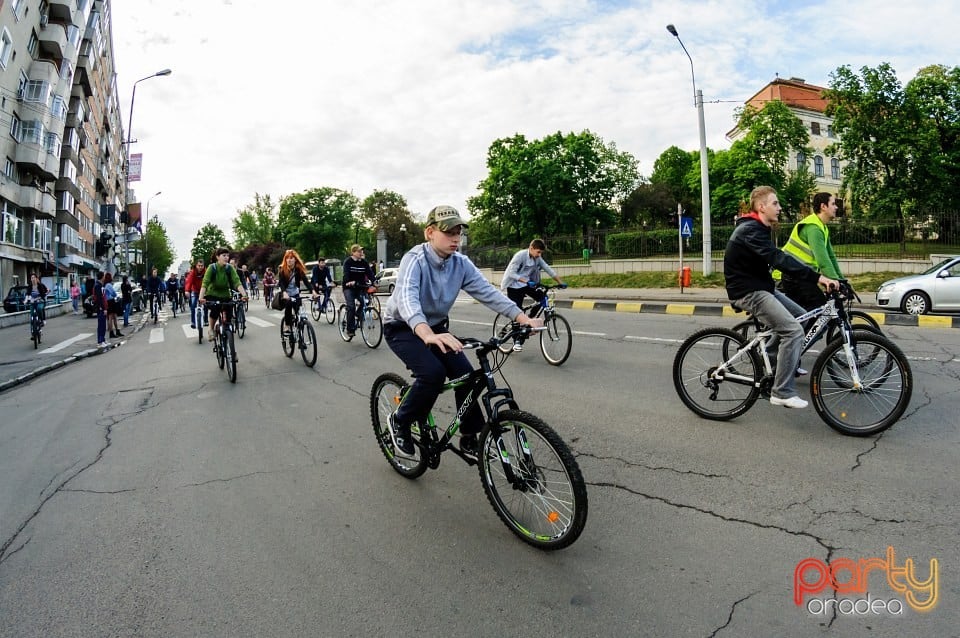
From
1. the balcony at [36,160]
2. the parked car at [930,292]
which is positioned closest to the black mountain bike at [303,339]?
the parked car at [930,292]

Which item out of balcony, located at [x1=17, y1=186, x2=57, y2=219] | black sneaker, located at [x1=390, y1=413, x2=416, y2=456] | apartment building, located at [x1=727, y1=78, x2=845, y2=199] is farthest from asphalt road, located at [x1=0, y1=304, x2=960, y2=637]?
apartment building, located at [x1=727, y1=78, x2=845, y2=199]

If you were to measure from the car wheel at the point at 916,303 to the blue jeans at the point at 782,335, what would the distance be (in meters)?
10.9

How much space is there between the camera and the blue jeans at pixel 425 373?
346cm

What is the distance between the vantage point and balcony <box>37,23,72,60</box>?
37022 millimetres

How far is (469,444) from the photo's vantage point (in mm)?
3475

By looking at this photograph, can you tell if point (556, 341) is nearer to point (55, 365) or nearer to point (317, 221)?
point (55, 365)

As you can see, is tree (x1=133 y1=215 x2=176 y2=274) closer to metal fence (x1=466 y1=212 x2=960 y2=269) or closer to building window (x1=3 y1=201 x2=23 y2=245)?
building window (x1=3 y1=201 x2=23 y2=245)

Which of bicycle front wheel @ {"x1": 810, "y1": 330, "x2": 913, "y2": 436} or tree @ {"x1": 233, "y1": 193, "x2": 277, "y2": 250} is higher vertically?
tree @ {"x1": 233, "y1": 193, "x2": 277, "y2": 250}

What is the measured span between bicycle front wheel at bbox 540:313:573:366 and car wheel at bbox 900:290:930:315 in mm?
9895

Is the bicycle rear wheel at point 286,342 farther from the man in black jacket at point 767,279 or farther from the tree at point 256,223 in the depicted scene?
the tree at point 256,223

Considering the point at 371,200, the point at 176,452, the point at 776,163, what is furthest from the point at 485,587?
the point at 371,200

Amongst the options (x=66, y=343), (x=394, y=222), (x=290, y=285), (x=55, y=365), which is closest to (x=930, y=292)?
(x=290, y=285)

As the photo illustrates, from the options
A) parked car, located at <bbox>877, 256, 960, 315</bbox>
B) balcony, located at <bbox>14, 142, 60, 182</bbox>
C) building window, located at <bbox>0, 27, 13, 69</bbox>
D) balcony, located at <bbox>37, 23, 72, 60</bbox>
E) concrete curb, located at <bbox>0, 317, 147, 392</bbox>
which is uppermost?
balcony, located at <bbox>37, 23, 72, 60</bbox>

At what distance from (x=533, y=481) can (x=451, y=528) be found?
0.61 metres
